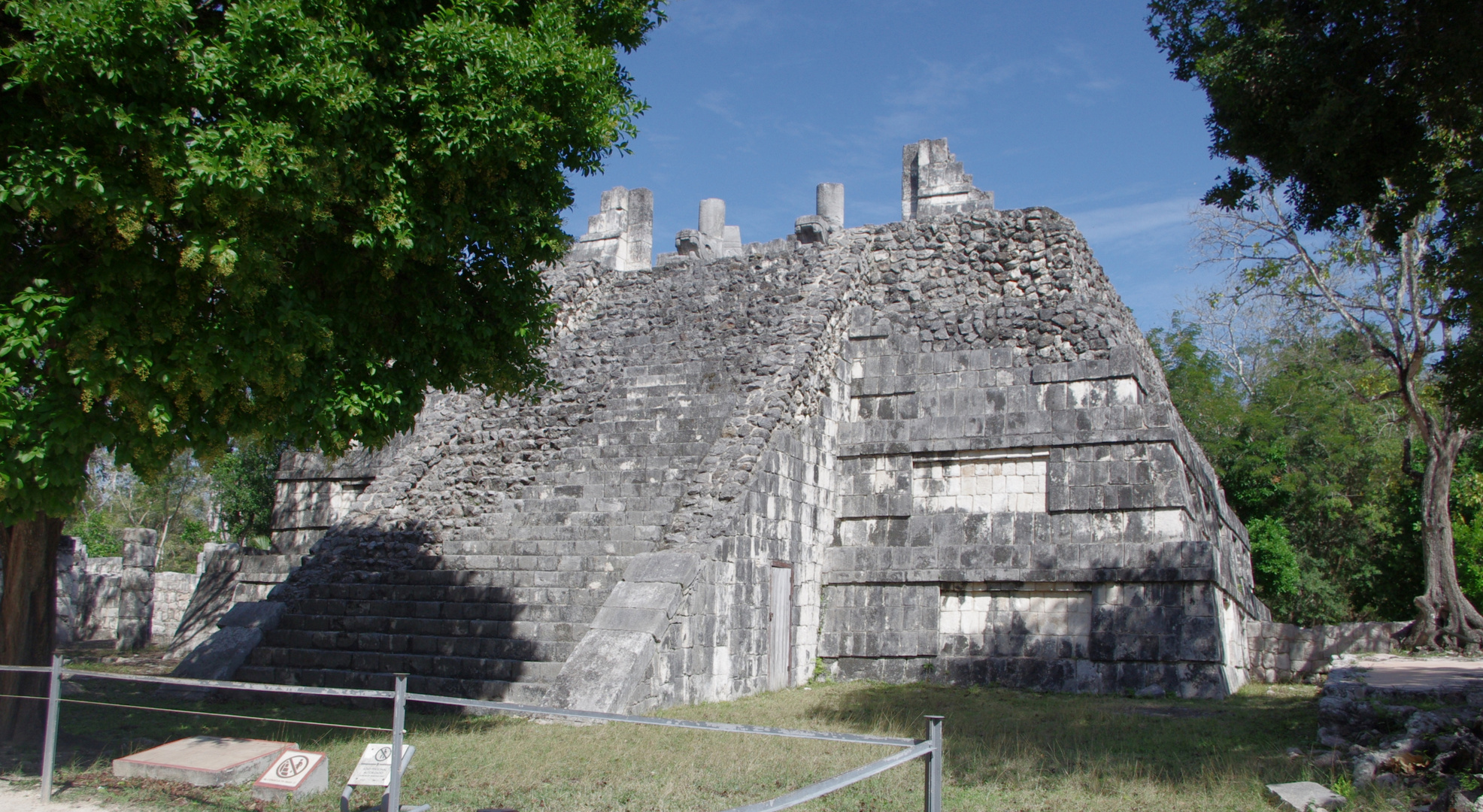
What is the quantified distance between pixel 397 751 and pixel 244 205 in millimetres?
3748

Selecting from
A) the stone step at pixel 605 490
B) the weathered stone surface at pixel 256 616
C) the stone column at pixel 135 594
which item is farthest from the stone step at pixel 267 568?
the stone column at pixel 135 594

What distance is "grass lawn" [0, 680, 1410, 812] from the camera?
22.3 feet

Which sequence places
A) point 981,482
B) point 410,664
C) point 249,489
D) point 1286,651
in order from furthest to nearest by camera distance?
point 249,489 → point 1286,651 → point 981,482 → point 410,664

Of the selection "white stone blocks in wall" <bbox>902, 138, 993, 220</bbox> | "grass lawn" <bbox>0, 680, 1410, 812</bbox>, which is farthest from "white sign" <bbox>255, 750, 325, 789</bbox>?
"white stone blocks in wall" <bbox>902, 138, 993, 220</bbox>

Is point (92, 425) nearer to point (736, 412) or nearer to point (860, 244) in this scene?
point (736, 412)

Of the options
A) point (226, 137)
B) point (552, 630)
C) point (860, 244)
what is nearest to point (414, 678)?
point (552, 630)

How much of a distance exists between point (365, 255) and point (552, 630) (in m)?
5.12

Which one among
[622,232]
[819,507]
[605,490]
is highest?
[622,232]

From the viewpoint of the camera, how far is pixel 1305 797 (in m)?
6.46

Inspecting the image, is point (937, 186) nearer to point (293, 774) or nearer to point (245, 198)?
point (245, 198)

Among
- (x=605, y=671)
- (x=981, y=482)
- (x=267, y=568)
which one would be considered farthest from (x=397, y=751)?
(x=267, y=568)

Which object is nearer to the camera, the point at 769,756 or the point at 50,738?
the point at 50,738

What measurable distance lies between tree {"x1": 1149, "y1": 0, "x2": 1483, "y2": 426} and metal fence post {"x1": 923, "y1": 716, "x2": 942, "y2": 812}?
17.0 feet

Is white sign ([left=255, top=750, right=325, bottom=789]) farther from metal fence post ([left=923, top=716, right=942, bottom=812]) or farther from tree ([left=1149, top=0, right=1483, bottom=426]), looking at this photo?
tree ([left=1149, top=0, right=1483, bottom=426])
